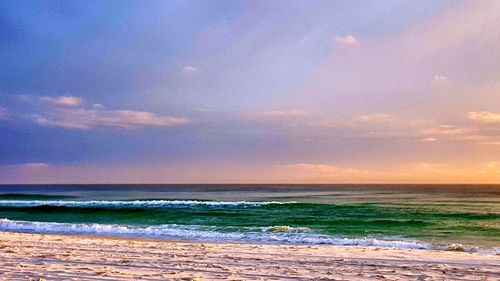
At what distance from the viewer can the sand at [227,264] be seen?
7.94m

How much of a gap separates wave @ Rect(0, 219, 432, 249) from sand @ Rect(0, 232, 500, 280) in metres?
3.62

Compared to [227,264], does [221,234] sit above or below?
below

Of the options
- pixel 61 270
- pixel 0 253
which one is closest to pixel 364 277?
pixel 61 270

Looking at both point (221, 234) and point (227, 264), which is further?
point (221, 234)

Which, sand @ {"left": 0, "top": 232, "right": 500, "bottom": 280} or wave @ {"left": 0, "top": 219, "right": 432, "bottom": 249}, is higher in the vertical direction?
sand @ {"left": 0, "top": 232, "right": 500, "bottom": 280}

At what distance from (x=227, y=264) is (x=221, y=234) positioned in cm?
876

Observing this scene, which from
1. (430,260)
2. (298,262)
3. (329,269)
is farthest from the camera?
(430,260)

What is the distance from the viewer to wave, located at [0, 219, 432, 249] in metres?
15.5

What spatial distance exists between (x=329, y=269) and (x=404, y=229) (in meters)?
13.3

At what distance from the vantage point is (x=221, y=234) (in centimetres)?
1781

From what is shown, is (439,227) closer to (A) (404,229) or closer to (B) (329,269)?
(A) (404,229)

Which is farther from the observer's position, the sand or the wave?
the wave

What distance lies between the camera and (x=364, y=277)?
7.98 metres

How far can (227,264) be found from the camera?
917cm
